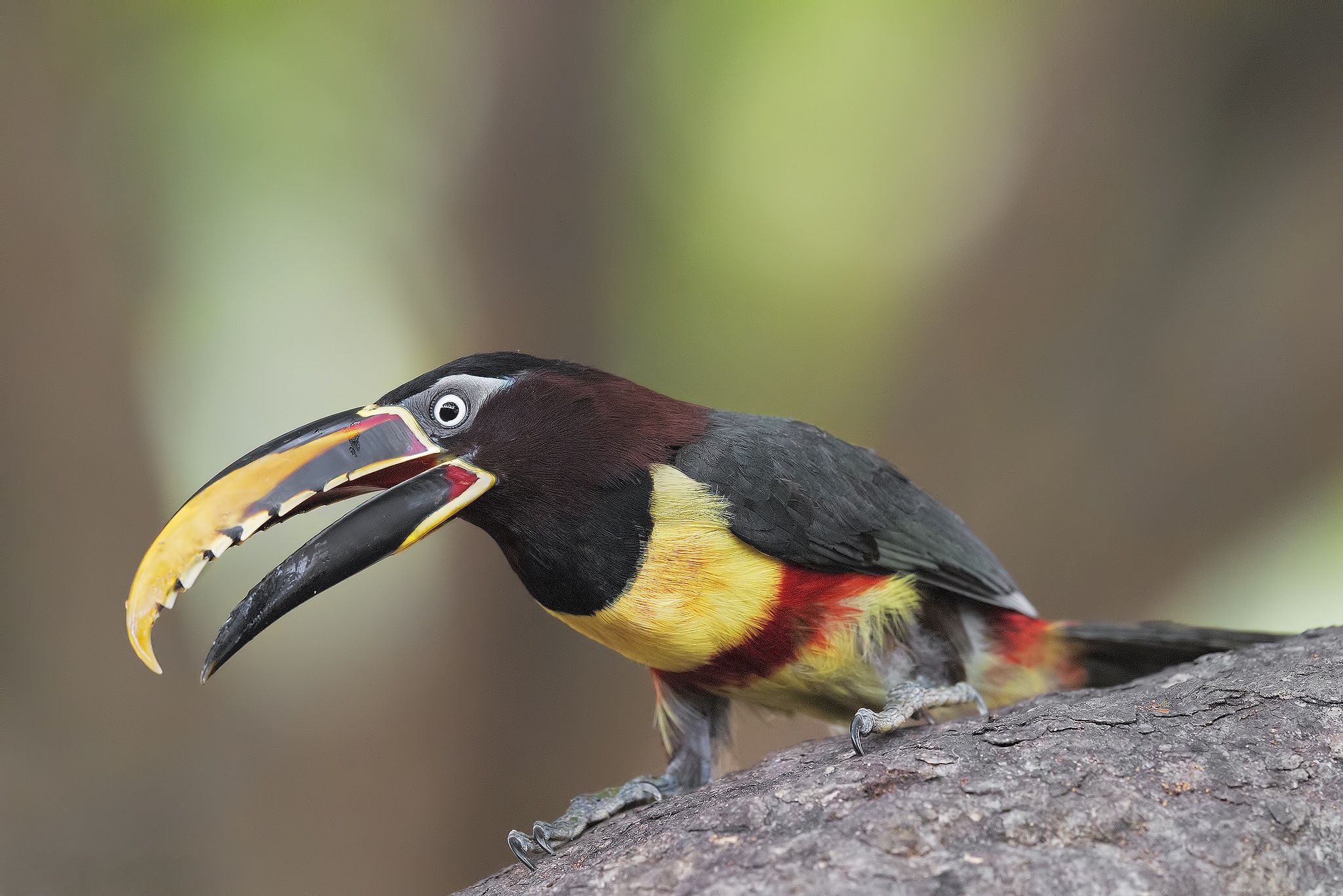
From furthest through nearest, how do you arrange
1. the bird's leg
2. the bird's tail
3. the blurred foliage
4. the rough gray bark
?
the blurred foliage < the bird's tail < the bird's leg < the rough gray bark

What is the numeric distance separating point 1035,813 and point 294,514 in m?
1.64

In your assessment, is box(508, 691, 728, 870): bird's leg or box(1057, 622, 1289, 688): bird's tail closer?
box(508, 691, 728, 870): bird's leg

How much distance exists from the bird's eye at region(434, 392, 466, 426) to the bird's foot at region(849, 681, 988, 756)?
1.12 m

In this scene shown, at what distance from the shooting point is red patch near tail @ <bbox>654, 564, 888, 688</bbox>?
8.14 feet

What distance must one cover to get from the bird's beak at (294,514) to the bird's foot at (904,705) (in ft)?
3.27

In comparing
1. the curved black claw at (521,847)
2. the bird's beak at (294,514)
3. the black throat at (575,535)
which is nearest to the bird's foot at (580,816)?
the curved black claw at (521,847)

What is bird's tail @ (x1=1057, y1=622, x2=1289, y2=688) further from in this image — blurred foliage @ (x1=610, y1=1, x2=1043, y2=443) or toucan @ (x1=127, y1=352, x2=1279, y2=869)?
blurred foliage @ (x1=610, y1=1, x2=1043, y2=443)

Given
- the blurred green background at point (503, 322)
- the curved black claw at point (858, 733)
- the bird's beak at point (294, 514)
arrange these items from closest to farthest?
the bird's beak at point (294, 514), the curved black claw at point (858, 733), the blurred green background at point (503, 322)

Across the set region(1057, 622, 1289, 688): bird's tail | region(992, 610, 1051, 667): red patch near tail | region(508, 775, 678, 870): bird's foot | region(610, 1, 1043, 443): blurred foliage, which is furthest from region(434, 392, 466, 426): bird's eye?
region(610, 1, 1043, 443): blurred foliage

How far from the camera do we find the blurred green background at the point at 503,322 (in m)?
4.12

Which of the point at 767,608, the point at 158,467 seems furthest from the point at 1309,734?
the point at 158,467

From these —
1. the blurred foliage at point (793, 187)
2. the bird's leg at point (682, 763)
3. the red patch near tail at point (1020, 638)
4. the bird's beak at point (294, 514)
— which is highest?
the blurred foliage at point (793, 187)

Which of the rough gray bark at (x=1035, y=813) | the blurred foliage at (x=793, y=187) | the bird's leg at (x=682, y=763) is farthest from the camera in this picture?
the blurred foliage at (x=793, y=187)

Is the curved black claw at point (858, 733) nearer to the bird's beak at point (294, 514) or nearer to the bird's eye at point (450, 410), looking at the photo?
the bird's beak at point (294, 514)
